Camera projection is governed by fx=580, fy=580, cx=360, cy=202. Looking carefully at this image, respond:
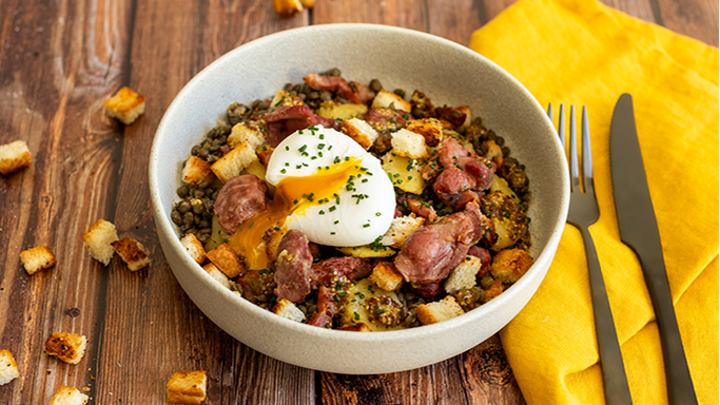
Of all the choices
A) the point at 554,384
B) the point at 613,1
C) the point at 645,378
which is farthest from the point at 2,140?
the point at 613,1

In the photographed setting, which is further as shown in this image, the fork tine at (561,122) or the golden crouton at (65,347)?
the fork tine at (561,122)

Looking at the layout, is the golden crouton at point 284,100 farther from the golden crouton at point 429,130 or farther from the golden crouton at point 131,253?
the golden crouton at point 131,253

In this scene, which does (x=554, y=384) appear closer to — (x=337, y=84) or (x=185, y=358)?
(x=185, y=358)

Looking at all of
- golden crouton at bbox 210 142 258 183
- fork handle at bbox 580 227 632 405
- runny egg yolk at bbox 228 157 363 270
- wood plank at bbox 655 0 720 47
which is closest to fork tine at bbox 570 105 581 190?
fork handle at bbox 580 227 632 405

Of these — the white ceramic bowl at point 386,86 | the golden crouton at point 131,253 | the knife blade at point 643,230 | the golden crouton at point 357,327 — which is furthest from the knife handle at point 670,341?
the golden crouton at point 131,253

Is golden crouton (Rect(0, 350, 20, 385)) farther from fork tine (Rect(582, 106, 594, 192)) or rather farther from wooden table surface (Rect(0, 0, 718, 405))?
fork tine (Rect(582, 106, 594, 192))
